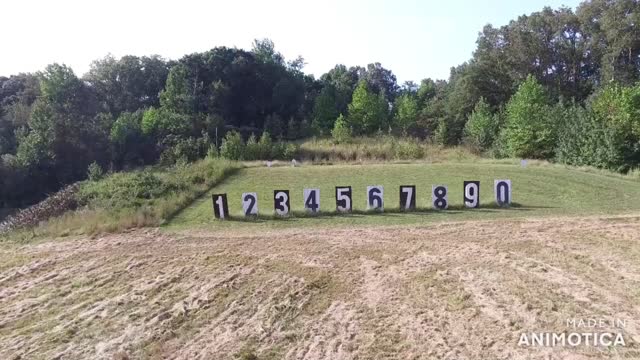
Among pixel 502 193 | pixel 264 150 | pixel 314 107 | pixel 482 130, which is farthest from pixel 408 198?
pixel 314 107

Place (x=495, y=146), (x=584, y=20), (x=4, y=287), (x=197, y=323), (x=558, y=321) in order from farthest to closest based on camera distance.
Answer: (x=584, y=20)
(x=495, y=146)
(x=4, y=287)
(x=197, y=323)
(x=558, y=321)

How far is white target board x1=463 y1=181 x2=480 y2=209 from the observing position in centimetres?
1806

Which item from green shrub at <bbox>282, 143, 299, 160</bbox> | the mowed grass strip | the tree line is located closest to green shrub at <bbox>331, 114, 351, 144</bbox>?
the tree line

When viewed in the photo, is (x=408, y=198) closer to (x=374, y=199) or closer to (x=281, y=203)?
(x=374, y=199)

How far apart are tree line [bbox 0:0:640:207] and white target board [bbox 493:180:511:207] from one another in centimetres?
1500

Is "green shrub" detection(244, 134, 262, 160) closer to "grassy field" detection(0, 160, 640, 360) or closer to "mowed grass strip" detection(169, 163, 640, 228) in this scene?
"mowed grass strip" detection(169, 163, 640, 228)

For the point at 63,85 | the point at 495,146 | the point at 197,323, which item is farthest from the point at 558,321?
the point at 63,85

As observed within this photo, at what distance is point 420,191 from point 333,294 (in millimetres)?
12490

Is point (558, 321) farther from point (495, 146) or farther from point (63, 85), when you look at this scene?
point (63, 85)

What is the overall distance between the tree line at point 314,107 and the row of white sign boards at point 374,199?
15187mm

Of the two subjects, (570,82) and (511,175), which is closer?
(511,175)

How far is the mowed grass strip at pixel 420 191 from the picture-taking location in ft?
56.9

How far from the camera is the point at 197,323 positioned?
913 cm

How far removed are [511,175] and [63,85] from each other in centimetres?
4855
